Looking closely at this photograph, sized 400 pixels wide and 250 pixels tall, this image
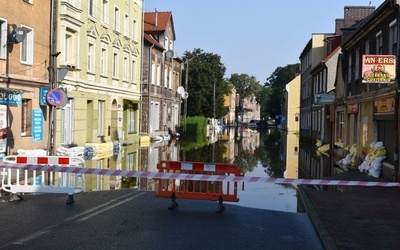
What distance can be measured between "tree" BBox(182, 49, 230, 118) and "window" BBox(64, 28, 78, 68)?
38.2 m

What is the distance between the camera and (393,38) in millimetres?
16375

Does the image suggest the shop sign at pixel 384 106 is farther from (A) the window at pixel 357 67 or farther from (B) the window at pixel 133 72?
(B) the window at pixel 133 72

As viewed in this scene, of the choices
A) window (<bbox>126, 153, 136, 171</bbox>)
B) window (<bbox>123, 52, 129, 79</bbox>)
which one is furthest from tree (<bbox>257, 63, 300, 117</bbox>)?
window (<bbox>126, 153, 136, 171</bbox>)

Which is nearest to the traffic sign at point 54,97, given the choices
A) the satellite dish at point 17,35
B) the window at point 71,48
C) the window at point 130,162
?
the satellite dish at point 17,35

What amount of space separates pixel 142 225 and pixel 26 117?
13823 mm

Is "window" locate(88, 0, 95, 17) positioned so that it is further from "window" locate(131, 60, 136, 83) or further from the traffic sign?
the traffic sign

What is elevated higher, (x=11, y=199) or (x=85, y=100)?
(x=85, y=100)

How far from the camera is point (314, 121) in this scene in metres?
41.4

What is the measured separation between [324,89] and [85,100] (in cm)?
1901

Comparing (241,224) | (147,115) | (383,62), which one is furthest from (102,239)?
(147,115)

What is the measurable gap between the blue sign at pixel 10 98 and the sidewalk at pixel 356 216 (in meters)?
11.1

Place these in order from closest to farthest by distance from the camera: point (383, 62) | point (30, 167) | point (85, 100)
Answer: point (30, 167) → point (383, 62) → point (85, 100)

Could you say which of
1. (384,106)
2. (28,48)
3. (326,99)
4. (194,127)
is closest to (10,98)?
(28,48)

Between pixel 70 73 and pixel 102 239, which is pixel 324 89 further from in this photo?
pixel 102 239
